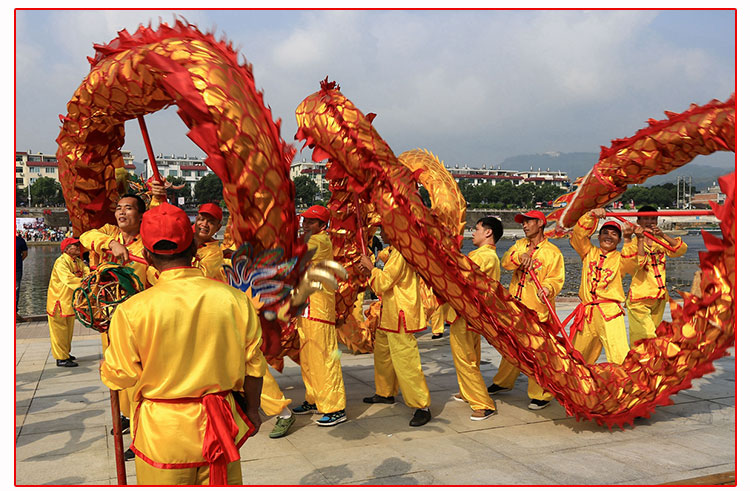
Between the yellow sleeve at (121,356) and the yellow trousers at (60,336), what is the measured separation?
4825 mm

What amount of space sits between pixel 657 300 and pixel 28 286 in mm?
16184

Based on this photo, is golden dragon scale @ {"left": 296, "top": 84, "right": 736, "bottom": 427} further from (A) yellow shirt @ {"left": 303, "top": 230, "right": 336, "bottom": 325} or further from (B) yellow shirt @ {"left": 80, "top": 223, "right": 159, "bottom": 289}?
(B) yellow shirt @ {"left": 80, "top": 223, "right": 159, "bottom": 289}

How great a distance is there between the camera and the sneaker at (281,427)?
403 centimetres

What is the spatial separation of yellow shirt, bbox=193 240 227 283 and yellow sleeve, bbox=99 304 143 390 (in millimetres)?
2077

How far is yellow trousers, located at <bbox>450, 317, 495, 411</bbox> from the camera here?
14.7 feet

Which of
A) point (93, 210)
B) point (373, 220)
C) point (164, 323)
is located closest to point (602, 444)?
point (373, 220)

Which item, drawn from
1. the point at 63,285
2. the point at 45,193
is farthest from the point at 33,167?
the point at 63,285

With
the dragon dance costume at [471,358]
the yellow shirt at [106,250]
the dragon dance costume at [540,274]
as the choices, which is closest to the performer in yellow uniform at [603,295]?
the dragon dance costume at [540,274]

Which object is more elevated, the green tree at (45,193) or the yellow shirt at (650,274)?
the green tree at (45,193)

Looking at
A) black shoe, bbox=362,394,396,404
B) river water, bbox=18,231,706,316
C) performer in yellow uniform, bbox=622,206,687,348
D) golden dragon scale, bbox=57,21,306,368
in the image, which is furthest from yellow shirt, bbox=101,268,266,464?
river water, bbox=18,231,706,316

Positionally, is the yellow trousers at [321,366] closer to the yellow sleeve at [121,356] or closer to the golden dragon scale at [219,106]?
the golden dragon scale at [219,106]

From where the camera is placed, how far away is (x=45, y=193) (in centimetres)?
5288

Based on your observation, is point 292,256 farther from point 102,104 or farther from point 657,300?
point 657,300

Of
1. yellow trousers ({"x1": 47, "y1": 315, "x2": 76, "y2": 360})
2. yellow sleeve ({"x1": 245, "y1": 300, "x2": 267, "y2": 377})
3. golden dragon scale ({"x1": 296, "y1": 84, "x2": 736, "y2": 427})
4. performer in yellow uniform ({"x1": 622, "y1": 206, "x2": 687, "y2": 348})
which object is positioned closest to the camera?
yellow sleeve ({"x1": 245, "y1": 300, "x2": 267, "y2": 377})
